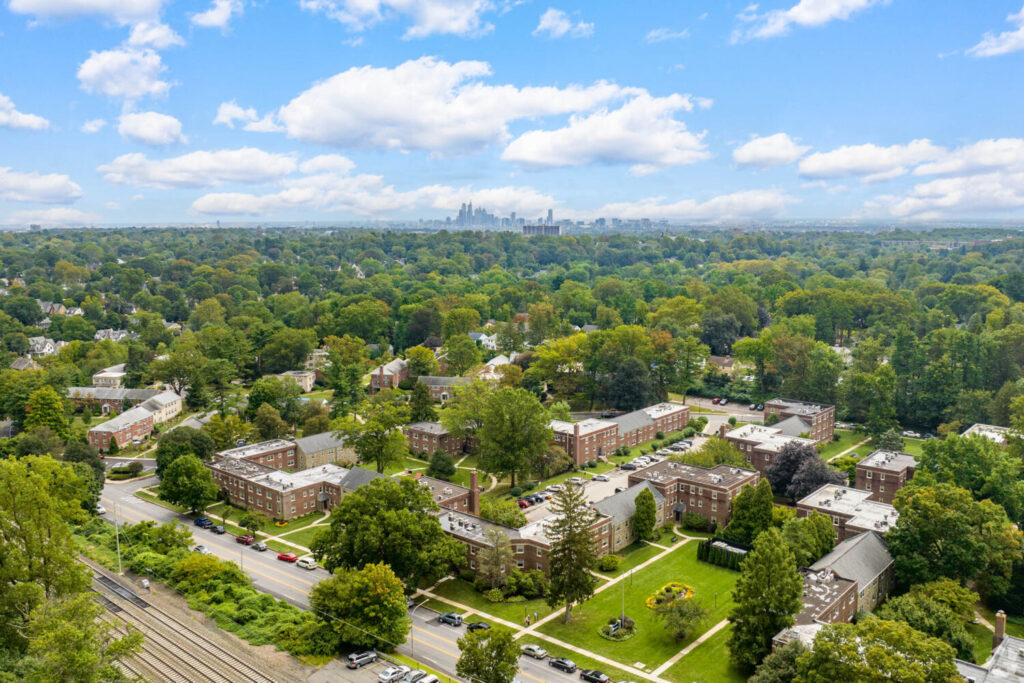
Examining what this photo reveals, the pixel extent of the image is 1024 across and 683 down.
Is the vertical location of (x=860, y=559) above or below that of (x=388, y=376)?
below

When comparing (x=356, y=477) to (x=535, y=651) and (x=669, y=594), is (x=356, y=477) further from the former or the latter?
(x=669, y=594)

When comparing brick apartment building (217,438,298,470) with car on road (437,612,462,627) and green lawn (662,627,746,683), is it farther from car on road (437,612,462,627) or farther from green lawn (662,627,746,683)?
green lawn (662,627,746,683)

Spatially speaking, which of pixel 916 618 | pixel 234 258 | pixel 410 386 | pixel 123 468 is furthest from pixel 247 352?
pixel 234 258

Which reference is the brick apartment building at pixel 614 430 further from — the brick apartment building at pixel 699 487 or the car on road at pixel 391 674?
the car on road at pixel 391 674

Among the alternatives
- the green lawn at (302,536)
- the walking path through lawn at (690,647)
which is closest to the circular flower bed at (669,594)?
the walking path through lawn at (690,647)

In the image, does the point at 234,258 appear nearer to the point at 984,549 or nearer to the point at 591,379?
the point at 591,379

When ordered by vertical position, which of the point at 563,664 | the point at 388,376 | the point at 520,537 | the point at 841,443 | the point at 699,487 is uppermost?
the point at 388,376

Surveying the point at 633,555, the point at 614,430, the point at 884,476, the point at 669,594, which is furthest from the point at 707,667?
the point at 614,430
